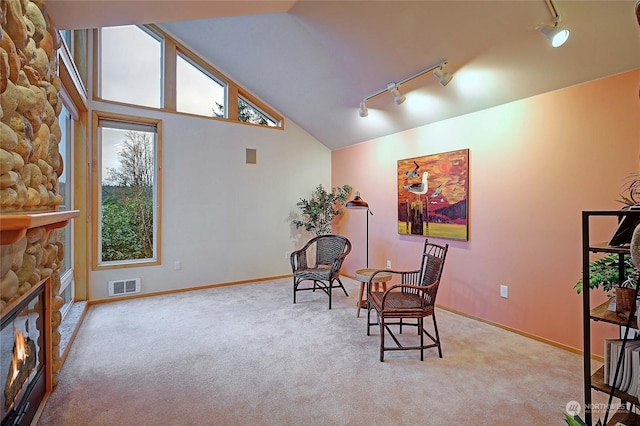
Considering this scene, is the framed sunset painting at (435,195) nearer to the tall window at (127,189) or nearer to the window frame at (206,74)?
the window frame at (206,74)

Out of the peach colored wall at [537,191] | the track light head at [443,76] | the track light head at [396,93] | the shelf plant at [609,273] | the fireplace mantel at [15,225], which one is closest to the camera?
the fireplace mantel at [15,225]

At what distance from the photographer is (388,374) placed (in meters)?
2.29

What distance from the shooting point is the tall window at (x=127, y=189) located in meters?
4.05

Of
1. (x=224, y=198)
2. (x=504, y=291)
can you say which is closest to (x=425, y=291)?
(x=504, y=291)

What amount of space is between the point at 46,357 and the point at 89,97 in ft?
10.5

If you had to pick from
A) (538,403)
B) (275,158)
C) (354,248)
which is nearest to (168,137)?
(275,158)

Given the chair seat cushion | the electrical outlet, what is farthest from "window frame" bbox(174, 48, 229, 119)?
the electrical outlet

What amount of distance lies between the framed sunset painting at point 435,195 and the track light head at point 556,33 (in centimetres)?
144

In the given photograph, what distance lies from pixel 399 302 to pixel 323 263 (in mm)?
2087

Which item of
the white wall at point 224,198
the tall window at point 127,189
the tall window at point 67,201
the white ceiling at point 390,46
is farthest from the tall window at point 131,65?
the tall window at point 67,201

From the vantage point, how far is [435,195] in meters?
3.80

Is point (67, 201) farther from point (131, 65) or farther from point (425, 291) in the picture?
point (425, 291)

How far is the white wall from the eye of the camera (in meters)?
4.40

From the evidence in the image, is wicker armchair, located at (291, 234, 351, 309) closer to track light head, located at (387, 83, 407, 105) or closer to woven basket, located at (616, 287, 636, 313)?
track light head, located at (387, 83, 407, 105)
